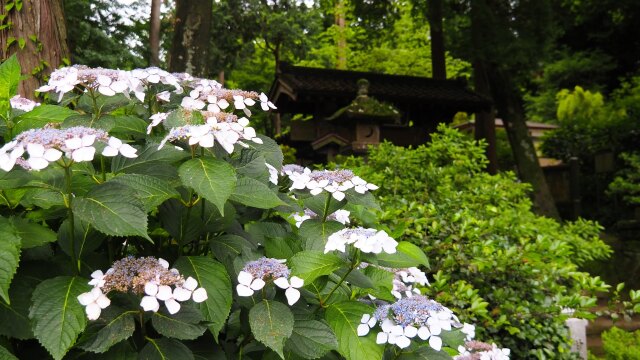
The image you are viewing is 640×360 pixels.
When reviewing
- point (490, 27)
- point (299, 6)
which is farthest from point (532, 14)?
point (299, 6)

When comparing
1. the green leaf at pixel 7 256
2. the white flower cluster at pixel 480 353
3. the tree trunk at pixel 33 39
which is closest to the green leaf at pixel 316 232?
the green leaf at pixel 7 256

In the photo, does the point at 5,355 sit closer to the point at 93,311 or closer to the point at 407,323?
the point at 93,311

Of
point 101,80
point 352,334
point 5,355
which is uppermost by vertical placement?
point 101,80

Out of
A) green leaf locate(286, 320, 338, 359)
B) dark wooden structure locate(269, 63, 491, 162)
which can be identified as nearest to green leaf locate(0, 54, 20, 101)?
green leaf locate(286, 320, 338, 359)

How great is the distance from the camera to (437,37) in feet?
46.0

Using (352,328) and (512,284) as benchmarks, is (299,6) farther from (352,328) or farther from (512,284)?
(352,328)

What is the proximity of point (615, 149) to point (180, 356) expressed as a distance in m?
14.1

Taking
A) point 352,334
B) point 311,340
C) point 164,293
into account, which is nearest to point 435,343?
point 352,334

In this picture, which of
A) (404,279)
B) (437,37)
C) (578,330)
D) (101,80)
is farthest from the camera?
(437,37)

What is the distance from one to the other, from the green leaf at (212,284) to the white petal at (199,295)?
71 millimetres

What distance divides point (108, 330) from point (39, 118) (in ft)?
2.26

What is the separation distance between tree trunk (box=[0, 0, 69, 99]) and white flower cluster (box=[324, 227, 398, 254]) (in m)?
2.70

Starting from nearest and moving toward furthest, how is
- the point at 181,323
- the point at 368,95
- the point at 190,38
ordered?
the point at 181,323
the point at 190,38
the point at 368,95

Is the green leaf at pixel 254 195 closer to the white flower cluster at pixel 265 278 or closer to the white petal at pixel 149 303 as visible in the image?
the white flower cluster at pixel 265 278
